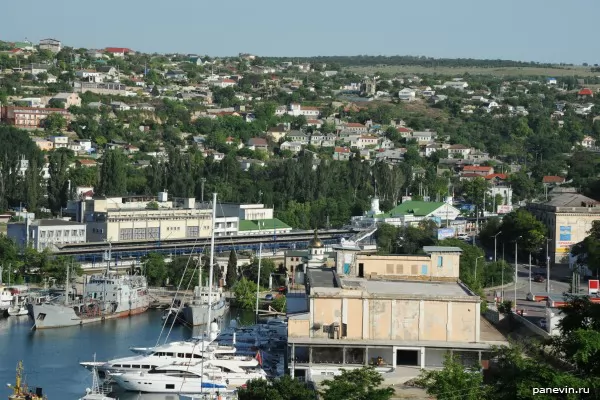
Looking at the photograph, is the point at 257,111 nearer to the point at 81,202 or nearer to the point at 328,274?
the point at 81,202

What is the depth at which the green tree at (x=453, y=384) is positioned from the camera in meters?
17.8

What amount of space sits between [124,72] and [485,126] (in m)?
19.4

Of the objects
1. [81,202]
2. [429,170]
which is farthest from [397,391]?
[429,170]

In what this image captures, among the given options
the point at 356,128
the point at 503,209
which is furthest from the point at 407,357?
the point at 356,128

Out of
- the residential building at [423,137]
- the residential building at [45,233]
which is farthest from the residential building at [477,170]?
the residential building at [45,233]

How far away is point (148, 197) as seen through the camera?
158ft

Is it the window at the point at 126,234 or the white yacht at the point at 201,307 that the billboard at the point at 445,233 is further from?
the white yacht at the point at 201,307

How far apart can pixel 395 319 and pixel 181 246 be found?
20.7 meters

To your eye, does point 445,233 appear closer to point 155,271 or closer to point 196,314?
point 155,271

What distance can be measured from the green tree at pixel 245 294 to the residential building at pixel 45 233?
6.16 metres

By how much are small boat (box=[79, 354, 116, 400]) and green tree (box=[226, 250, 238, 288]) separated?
14.4 metres

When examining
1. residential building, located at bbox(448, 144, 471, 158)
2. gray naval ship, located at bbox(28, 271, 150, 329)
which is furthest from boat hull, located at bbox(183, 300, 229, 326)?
residential building, located at bbox(448, 144, 471, 158)

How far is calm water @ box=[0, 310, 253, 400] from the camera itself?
25253 millimetres

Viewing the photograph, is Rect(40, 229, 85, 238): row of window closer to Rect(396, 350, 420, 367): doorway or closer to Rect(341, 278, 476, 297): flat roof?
Rect(341, 278, 476, 297): flat roof
